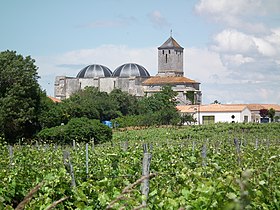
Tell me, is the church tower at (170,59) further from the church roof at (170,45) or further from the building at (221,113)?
the building at (221,113)

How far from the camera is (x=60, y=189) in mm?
6594

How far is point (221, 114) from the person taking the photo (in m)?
76.9

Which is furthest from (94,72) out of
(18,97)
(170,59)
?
(18,97)

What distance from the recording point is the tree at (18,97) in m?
39.6

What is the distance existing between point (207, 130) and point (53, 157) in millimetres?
33918

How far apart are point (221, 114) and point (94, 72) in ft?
158

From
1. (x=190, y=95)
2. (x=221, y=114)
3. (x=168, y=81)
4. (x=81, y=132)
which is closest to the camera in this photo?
(x=81, y=132)

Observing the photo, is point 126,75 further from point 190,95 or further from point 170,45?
point 190,95

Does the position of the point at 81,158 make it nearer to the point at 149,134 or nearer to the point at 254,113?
the point at 149,134

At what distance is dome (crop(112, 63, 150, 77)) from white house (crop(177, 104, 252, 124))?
3984 centimetres

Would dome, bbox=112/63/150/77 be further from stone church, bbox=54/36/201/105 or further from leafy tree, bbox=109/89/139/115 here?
leafy tree, bbox=109/89/139/115

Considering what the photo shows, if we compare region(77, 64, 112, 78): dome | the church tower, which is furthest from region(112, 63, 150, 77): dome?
the church tower

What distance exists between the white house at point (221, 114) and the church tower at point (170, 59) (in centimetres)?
3783

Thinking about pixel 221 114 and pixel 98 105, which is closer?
pixel 98 105
